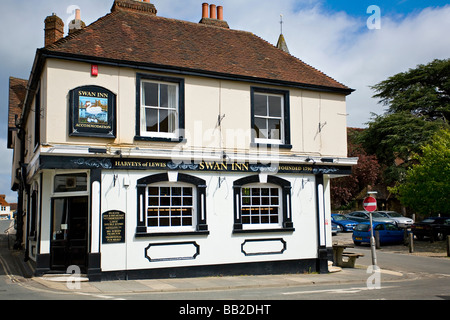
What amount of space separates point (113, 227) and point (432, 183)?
19918 mm

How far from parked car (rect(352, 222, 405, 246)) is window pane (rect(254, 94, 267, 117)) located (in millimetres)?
14572

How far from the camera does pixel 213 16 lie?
1955 cm

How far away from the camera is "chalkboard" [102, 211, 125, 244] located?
43.0 feet

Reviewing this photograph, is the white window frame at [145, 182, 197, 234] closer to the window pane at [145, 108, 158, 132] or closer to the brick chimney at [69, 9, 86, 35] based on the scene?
the window pane at [145, 108, 158, 132]

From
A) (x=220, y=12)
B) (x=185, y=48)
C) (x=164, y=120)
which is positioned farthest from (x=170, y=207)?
(x=220, y=12)

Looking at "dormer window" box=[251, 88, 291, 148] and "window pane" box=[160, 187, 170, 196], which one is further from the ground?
"dormer window" box=[251, 88, 291, 148]

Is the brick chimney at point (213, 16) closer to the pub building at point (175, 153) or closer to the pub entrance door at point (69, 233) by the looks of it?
the pub building at point (175, 153)

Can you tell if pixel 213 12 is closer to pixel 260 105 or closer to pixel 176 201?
pixel 260 105

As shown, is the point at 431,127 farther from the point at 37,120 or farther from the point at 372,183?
the point at 37,120

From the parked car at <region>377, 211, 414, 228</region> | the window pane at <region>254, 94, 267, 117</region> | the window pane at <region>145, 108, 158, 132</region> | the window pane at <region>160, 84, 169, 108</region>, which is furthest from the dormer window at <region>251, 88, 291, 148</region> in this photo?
the parked car at <region>377, 211, 414, 228</region>

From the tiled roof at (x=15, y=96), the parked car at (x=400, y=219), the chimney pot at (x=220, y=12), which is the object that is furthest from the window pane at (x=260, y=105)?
the parked car at (x=400, y=219)

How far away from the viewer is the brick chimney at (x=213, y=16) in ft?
63.3

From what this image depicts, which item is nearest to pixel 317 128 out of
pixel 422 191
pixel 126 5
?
pixel 126 5

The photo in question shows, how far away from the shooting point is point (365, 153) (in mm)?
47625
